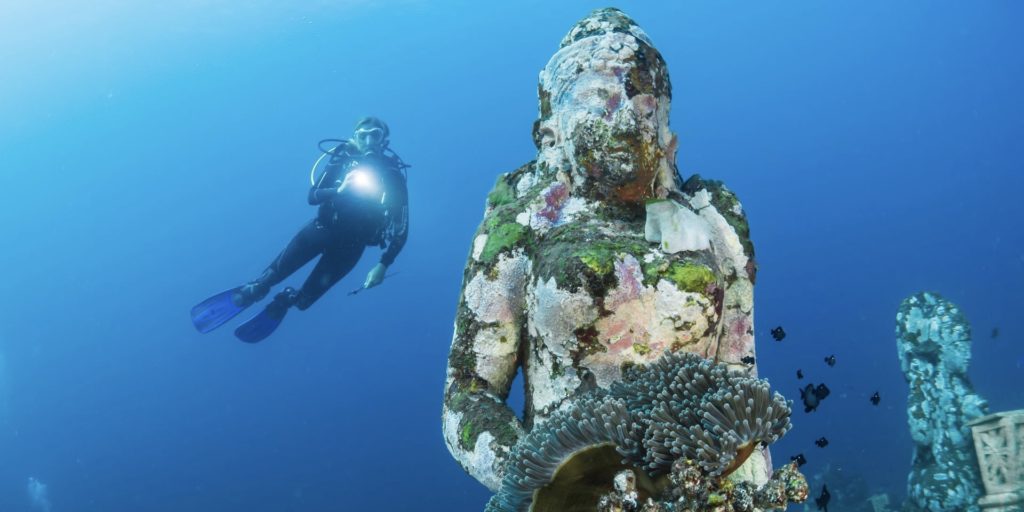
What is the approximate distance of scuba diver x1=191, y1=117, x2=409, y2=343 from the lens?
13273 millimetres

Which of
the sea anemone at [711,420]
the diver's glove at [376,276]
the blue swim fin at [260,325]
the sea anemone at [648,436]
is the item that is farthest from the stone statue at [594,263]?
the blue swim fin at [260,325]

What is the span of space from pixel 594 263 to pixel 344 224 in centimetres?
1198

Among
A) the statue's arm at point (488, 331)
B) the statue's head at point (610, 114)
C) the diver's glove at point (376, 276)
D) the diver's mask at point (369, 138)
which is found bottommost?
the statue's arm at point (488, 331)

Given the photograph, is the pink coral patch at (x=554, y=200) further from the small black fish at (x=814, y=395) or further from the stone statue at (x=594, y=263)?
the small black fish at (x=814, y=395)

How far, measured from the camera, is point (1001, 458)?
794 centimetres

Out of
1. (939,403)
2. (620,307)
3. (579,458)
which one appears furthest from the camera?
(939,403)

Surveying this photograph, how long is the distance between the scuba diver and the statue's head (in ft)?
35.1

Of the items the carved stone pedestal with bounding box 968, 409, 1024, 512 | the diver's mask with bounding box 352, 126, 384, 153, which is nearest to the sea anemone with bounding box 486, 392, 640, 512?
the carved stone pedestal with bounding box 968, 409, 1024, 512

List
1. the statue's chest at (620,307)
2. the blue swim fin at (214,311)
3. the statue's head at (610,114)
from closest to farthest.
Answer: the statue's chest at (620,307), the statue's head at (610,114), the blue swim fin at (214,311)

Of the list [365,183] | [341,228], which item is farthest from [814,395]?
[341,228]

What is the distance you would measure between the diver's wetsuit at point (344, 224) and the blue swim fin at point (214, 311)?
0.27 m

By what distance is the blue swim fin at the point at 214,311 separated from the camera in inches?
559

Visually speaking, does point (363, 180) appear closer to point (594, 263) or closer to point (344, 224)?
point (344, 224)

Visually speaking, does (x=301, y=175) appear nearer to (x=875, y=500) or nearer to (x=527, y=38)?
(x=527, y=38)
